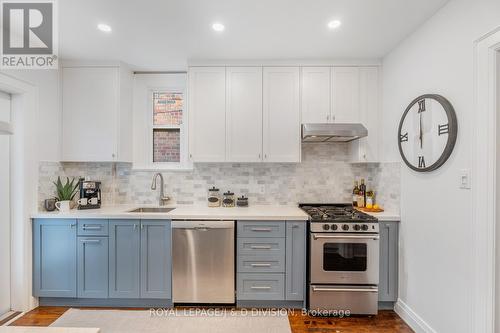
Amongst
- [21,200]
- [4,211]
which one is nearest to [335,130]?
[21,200]

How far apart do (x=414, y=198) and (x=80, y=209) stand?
346 centimetres

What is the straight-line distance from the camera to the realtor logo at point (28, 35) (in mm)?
2059

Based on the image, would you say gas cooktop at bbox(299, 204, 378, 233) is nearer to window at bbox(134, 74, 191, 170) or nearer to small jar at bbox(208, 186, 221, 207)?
small jar at bbox(208, 186, 221, 207)

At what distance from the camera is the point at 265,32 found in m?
2.37

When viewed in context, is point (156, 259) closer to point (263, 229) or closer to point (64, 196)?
point (263, 229)

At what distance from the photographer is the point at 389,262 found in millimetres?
2572

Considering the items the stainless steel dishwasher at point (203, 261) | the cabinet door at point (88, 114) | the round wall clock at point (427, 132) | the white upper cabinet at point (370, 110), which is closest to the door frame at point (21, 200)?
the cabinet door at point (88, 114)

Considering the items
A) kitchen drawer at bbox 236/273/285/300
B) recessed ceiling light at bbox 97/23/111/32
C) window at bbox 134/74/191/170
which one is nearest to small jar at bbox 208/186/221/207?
window at bbox 134/74/191/170

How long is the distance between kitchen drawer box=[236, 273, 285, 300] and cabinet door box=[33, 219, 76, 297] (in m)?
1.72

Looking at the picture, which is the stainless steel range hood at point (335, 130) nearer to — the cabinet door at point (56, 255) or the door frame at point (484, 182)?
the door frame at point (484, 182)

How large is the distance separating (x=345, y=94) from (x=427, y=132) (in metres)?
1.04

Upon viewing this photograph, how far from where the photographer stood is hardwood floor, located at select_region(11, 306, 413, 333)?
7.63ft

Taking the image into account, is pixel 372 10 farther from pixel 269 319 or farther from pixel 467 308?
pixel 269 319

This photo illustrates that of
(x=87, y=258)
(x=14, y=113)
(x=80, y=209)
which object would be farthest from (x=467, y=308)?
(x=14, y=113)
